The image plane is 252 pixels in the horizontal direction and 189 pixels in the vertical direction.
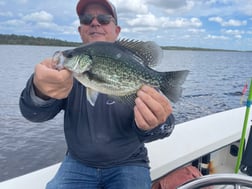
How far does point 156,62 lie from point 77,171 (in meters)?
1.06

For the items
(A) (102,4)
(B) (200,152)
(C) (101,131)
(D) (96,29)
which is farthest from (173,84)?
(B) (200,152)

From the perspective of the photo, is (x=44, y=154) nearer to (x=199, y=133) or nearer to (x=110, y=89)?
(x=199, y=133)

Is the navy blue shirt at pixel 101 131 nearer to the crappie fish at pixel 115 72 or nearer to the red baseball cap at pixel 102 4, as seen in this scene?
the crappie fish at pixel 115 72

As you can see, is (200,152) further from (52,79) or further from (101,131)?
(52,79)

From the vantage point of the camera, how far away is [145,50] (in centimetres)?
169

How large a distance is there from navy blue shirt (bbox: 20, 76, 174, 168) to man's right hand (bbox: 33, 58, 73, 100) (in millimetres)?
420

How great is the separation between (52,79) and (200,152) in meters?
1.90

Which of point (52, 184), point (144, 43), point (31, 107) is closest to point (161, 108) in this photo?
point (144, 43)

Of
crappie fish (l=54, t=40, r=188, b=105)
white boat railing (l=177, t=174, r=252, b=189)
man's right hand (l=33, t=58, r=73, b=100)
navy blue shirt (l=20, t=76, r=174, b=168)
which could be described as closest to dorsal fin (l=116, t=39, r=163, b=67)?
crappie fish (l=54, t=40, r=188, b=105)

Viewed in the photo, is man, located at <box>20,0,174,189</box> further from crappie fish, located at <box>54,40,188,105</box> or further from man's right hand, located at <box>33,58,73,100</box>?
crappie fish, located at <box>54,40,188,105</box>

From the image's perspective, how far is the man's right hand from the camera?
5.11 ft

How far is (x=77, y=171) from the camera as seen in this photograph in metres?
2.20

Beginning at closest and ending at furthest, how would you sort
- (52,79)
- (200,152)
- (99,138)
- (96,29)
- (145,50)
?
(52,79)
(145,50)
(99,138)
(96,29)
(200,152)

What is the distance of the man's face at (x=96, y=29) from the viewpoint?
7.91 ft
